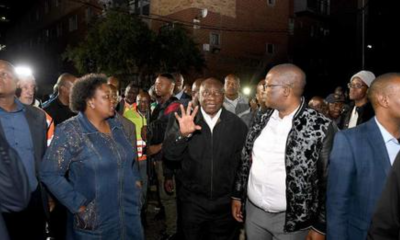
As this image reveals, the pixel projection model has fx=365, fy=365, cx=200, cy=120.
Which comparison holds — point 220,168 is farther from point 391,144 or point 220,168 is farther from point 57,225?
point 57,225

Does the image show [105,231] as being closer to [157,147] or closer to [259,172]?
[259,172]

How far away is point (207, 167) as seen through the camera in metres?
4.27

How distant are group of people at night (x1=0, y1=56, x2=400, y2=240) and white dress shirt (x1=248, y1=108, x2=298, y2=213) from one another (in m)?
0.01

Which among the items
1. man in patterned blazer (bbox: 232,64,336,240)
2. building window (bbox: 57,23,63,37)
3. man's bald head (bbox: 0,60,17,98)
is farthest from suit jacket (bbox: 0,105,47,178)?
building window (bbox: 57,23,63,37)

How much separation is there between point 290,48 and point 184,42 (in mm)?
12526

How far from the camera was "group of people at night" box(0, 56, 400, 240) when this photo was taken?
2.96 m

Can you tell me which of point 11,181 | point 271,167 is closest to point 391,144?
point 271,167

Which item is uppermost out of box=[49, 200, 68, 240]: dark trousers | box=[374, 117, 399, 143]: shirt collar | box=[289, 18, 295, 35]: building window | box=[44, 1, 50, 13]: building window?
box=[44, 1, 50, 13]: building window

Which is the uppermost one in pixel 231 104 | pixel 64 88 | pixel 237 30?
pixel 237 30

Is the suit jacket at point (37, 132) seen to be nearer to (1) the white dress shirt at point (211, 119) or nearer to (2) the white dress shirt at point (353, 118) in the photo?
(1) the white dress shirt at point (211, 119)

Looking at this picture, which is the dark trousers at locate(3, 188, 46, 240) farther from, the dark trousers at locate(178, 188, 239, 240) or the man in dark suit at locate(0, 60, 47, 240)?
the dark trousers at locate(178, 188, 239, 240)

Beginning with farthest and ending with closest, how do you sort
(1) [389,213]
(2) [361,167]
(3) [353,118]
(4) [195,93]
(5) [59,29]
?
(5) [59,29] < (4) [195,93] < (3) [353,118] < (2) [361,167] < (1) [389,213]

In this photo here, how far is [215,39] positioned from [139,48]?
5667mm

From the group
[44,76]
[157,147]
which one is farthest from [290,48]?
[157,147]
